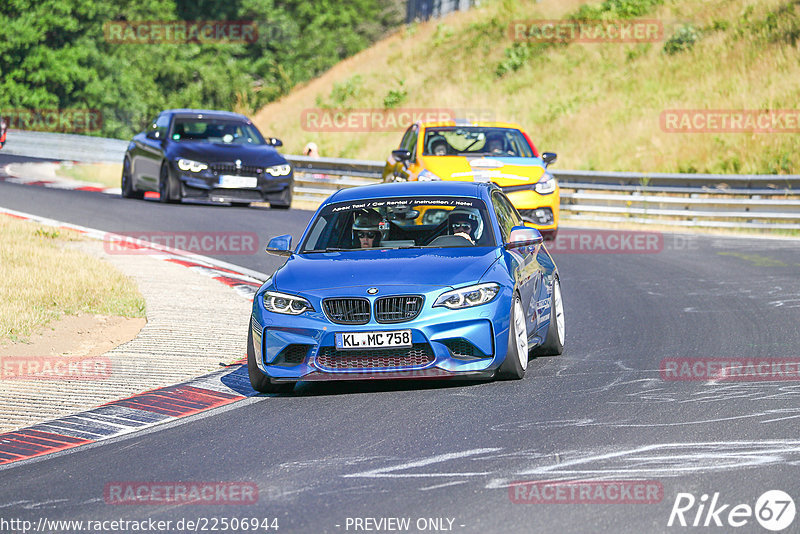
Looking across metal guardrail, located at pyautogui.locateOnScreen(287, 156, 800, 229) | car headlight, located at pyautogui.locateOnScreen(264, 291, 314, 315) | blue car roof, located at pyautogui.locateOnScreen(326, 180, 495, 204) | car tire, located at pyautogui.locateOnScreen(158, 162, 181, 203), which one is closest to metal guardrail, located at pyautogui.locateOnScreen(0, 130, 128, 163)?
metal guardrail, located at pyautogui.locateOnScreen(287, 156, 800, 229)

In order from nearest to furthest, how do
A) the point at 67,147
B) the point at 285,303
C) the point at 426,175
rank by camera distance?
the point at 285,303 → the point at 426,175 → the point at 67,147

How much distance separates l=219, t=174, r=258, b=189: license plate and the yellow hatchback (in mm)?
3955

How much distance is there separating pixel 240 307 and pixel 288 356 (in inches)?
175

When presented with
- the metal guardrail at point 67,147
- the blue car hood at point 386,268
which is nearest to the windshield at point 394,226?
the blue car hood at point 386,268

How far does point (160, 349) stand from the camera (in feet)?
35.9

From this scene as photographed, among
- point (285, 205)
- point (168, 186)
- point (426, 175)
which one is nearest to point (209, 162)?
point (168, 186)

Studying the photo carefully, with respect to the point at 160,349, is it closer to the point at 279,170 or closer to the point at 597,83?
the point at 279,170

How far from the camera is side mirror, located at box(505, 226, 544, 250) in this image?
9570mm

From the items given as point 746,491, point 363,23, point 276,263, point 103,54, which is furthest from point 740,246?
point 363,23

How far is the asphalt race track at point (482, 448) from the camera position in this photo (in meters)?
5.87

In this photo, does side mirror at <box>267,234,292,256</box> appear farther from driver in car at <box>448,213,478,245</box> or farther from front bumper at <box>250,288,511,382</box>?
driver in car at <box>448,213,478,245</box>

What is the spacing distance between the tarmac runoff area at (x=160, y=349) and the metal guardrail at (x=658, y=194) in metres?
11.7

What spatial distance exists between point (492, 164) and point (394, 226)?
7.92 meters

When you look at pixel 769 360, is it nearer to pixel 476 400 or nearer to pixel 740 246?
pixel 476 400
